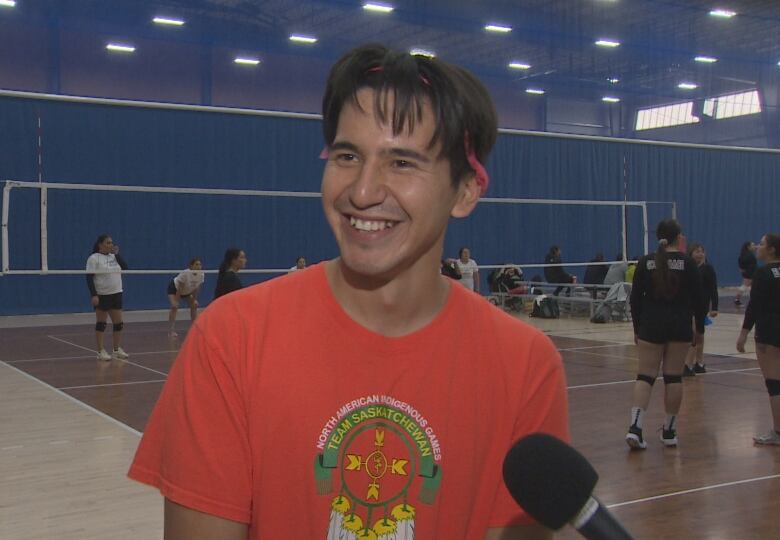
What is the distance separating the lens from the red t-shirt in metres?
1.58

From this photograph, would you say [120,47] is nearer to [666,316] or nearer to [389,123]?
[666,316]

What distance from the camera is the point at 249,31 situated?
19719 millimetres

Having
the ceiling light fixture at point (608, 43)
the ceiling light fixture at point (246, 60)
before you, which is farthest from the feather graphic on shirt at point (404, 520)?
the ceiling light fixture at point (608, 43)

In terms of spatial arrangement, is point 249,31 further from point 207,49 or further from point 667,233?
point 667,233

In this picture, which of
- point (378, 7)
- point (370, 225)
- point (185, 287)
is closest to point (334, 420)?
point (370, 225)

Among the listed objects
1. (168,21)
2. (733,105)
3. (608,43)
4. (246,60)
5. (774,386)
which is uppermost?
(608,43)

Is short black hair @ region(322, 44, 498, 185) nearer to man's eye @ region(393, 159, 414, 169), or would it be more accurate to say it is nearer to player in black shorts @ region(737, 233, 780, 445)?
man's eye @ region(393, 159, 414, 169)

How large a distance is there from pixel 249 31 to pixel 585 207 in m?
9.38

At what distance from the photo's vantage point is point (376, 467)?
65.4 inches

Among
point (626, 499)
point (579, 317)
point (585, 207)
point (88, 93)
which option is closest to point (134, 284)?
point (88, 93)

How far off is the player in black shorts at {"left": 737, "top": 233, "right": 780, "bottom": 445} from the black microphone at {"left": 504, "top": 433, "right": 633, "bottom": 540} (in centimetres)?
639

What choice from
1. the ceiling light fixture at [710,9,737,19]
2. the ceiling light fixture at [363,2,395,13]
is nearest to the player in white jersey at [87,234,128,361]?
the ceiling light fixture at [363,2,395,13]

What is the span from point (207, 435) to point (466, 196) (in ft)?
2.34

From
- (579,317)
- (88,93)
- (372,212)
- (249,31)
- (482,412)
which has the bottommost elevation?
(579,317)
